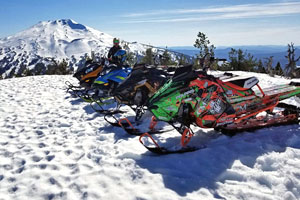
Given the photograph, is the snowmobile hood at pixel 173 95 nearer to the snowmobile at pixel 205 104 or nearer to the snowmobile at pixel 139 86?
the snowmobile at pixel 205 104

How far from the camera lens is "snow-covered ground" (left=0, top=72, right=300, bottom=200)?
3.05 metres

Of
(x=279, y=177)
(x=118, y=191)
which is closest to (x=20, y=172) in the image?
(x=118, y=191)

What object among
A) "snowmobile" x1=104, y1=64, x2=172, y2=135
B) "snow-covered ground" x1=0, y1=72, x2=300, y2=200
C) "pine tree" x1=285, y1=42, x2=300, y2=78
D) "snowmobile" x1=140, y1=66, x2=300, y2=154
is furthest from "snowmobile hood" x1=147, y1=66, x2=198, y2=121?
"pine tree" x1=285, y1=42, x2=300, y2=78

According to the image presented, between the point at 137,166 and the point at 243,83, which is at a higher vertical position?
the point at 243,83

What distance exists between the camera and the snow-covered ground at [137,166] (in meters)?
3.05

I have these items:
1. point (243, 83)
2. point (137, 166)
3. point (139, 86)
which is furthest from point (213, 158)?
→ point (139, 86)

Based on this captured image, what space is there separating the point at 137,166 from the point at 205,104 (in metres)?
1.67

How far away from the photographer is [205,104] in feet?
14.2

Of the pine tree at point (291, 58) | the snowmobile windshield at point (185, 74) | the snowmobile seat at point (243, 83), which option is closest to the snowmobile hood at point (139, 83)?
the snowmobile windshield at point (185, 74)

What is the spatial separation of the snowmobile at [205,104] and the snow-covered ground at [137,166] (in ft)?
0.85

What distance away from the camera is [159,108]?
4.35 m

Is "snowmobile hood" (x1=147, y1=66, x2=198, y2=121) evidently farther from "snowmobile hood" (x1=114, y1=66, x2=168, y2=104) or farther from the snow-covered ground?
"snowmobile hood" (x1=114, y1=66, x2=168, y2=104)

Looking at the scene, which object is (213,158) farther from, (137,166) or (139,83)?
(139,83)

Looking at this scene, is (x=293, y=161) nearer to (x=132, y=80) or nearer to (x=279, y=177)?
(x=279, y=177)
